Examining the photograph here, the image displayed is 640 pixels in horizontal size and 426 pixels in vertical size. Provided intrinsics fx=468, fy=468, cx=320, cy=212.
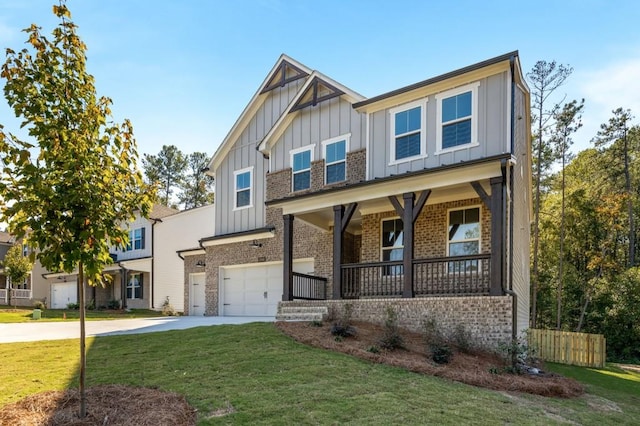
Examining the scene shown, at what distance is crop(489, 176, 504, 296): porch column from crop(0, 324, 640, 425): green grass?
9.16ft

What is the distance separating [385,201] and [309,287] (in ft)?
13.3

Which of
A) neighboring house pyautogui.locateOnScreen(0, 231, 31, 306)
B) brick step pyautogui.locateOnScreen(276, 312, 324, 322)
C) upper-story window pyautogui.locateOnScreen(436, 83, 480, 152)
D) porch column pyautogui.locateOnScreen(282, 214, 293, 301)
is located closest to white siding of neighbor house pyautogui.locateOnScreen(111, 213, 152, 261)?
neighboring house pyautogui.locateOnScreen(0, 231, 31, 306)

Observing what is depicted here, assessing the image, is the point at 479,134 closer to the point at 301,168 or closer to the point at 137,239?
the point at 301,168

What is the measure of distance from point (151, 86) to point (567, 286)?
84.2 ft

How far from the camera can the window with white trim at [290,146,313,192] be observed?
56.8 feet

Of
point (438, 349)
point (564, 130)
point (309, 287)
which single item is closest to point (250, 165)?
point (309, 287)

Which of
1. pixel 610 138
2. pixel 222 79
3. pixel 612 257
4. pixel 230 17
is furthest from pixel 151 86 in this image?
pixel 610 138

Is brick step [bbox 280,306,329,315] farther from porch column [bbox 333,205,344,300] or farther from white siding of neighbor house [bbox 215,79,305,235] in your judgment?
white siding of neighbor house [bbox 215,79,305,235]

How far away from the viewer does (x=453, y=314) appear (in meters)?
11.1

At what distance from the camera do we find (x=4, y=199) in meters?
5.00

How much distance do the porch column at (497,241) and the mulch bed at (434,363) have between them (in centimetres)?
154

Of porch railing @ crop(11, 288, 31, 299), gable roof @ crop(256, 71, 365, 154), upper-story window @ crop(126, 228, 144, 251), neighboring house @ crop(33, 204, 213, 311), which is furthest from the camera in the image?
porch railing @ crop(11, 288, 31, 299)

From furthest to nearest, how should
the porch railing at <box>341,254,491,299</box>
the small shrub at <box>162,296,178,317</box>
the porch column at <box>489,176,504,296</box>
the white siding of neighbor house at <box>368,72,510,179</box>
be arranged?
the small shrub at <box>162,296,178,317</box>, the white siding of neighbor house at <box>368,72,510,179</box>, the porch railing at <box>341,254,491,299</box>, the porch column at <box>489,176,504,296</box>

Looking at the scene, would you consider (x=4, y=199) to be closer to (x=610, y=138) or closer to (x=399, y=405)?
(x=399, y=405)
